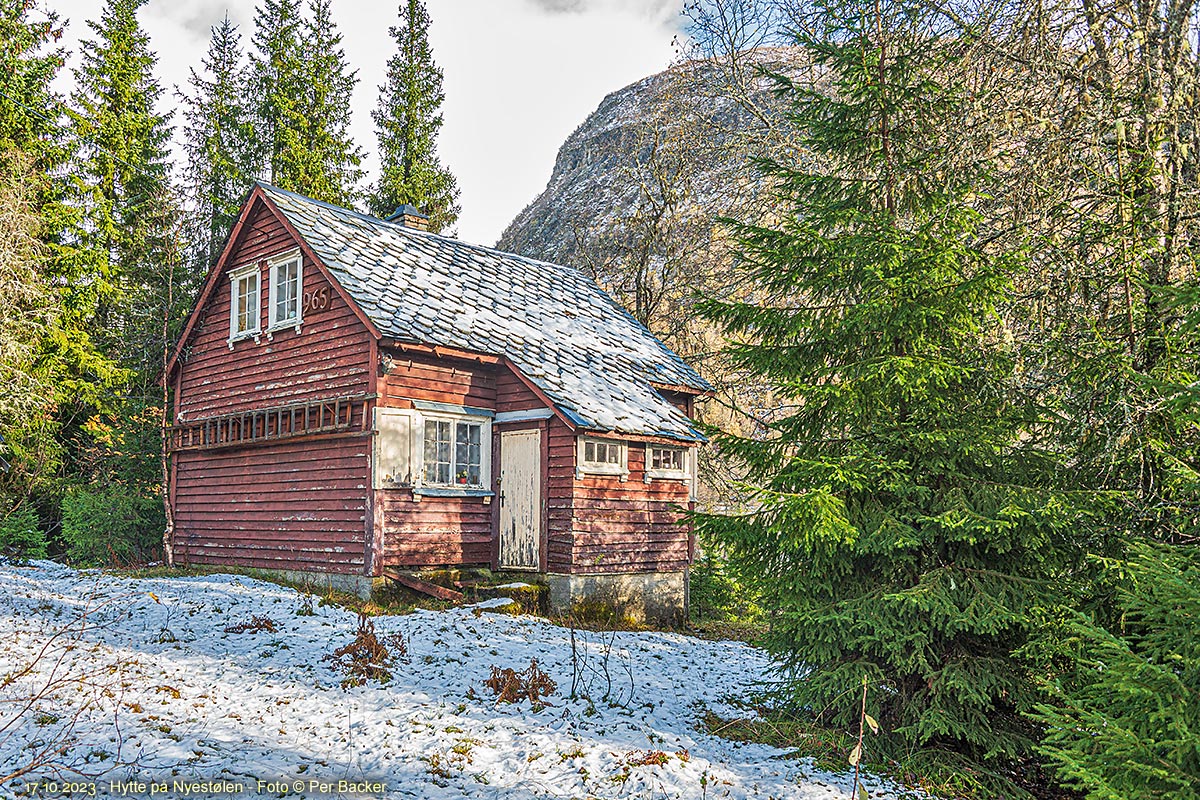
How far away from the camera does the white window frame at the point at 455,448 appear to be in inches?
543

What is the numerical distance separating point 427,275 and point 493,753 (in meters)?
11.0

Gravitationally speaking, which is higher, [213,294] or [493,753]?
[213,294]

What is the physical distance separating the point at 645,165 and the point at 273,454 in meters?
14.3

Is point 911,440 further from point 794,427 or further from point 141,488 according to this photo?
point 141,488

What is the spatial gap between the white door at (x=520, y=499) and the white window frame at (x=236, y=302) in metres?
5.66

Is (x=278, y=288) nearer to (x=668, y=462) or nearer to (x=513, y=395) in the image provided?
(x=513, y=395)

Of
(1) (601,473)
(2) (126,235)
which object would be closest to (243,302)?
(1) (601,473)

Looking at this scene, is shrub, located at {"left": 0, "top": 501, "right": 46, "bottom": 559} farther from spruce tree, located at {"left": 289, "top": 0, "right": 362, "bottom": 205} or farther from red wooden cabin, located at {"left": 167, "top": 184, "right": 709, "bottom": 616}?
spruce tree, located at {"left": 289, "top": 0, "right": 362, "bottom": 205}

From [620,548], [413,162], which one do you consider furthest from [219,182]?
[620,548]

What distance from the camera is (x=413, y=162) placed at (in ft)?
104

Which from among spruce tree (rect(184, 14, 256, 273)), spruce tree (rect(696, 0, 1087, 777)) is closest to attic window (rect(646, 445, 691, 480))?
spruce tree (rect(696, 0, 1087, 777))

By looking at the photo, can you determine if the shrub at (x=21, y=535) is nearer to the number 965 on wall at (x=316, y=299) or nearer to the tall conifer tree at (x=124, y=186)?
the tall conifer tree at (x=124, y=186)

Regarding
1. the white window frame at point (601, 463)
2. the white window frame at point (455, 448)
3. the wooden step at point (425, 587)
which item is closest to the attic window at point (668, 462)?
the white window frame at point (601, 463)

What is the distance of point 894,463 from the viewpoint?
688cm
